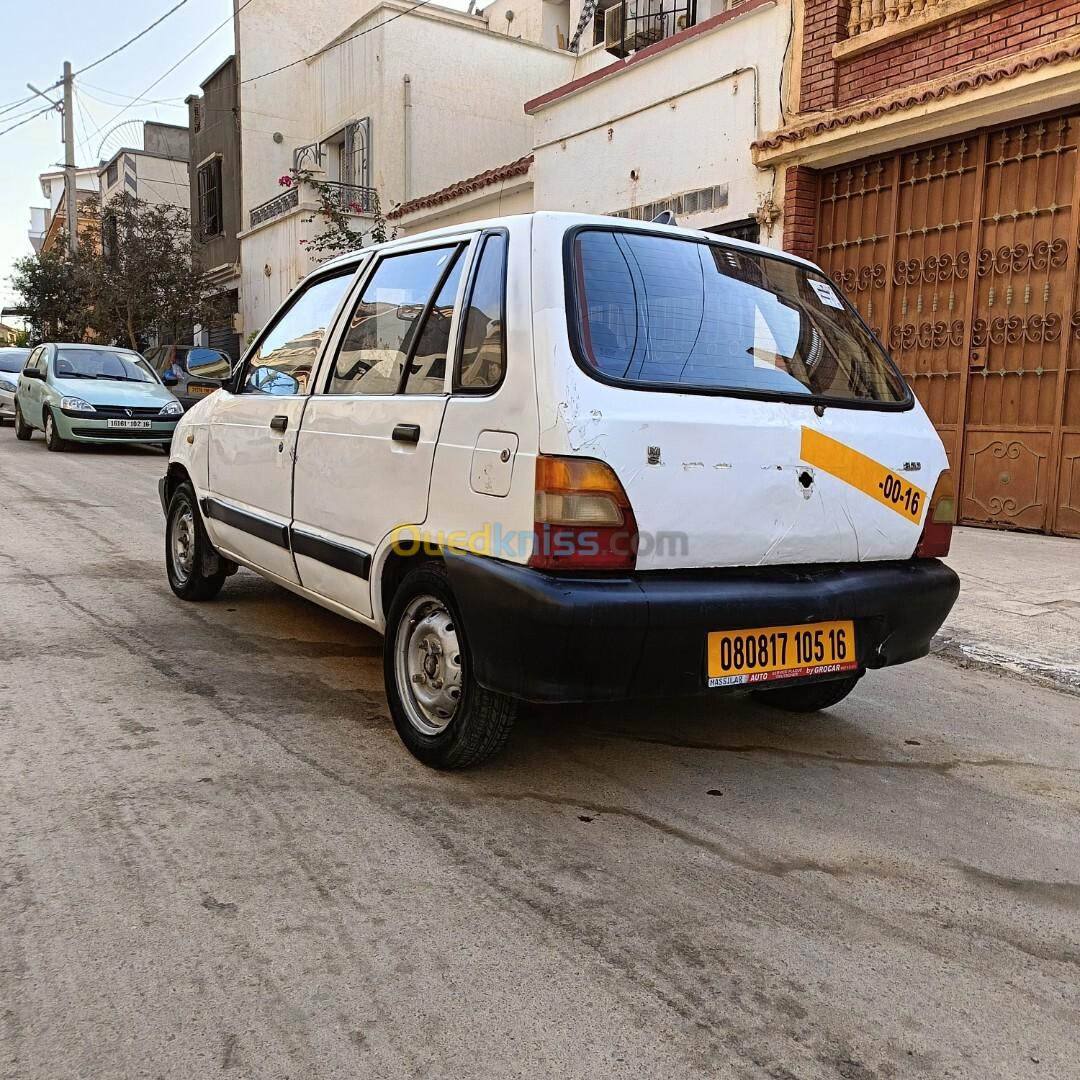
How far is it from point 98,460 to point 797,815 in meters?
12.2

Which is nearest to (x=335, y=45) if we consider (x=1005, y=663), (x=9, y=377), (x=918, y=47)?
(x=9, y=377)

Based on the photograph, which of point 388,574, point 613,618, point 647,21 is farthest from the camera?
point 647,21

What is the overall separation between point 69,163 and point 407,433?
30.2 metres

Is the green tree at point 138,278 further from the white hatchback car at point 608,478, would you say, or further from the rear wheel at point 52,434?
the white hatchback car at point 608,478

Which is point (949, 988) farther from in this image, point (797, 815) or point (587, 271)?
point (587, 271)

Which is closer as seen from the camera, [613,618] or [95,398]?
[613,618]

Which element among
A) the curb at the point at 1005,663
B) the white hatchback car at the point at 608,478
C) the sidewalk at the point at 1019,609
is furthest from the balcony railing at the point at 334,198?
the white hatchback car at the point at 608,478

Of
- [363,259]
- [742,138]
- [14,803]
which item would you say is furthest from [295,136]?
[14,803]

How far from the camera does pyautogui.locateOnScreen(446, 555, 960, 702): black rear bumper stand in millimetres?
2807

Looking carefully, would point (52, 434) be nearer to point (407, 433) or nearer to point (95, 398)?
point (95, 398)

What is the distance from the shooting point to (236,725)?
378cm

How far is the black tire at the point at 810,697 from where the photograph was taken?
4.12 m

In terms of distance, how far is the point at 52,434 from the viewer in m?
14.0

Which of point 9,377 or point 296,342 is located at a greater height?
point 9,377
